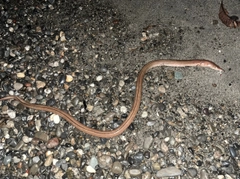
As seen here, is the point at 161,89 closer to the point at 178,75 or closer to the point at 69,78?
the point at 178,75

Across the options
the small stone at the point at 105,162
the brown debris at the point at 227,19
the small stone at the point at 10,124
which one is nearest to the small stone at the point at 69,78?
the small stone at the point at 10,124

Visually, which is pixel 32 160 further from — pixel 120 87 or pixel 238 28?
pixel 238 28

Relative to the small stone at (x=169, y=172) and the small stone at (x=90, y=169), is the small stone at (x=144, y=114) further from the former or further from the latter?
the small stone at (x=90, y=169)

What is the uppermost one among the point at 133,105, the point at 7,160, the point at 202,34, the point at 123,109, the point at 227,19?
the point at 227,19

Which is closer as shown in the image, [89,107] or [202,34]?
[89,107]

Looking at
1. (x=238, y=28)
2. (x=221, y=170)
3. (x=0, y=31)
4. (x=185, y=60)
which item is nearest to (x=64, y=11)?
(x=0, y=31)

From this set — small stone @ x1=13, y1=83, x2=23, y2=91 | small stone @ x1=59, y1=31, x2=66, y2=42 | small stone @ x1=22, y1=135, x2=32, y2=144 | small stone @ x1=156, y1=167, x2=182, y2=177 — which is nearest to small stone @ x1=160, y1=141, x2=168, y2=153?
small stone @ x1=156, y1=167, x2=182, y2=177

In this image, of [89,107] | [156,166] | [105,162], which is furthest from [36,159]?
[156,166]

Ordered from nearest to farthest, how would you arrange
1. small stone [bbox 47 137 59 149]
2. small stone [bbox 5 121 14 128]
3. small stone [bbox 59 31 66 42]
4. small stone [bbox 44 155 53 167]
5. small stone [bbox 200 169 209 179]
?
small stone [bbox 200 169 209 179], small stone [bbox 44 155 53 167], small stone [bbox 47 137 59 149], small stone [bbox 5 121 14 128], small stone [bbox 59 31 66 42]

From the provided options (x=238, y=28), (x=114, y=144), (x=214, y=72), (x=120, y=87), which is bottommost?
(x=114, y=144)

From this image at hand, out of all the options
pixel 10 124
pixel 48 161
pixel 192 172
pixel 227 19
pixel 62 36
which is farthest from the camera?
pixel 227 19

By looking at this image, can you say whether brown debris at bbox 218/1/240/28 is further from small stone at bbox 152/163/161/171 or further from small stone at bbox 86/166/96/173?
small stone at bbox 86/166/96/173

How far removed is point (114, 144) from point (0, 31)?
3.02 meters

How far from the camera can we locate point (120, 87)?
4.56 meters
